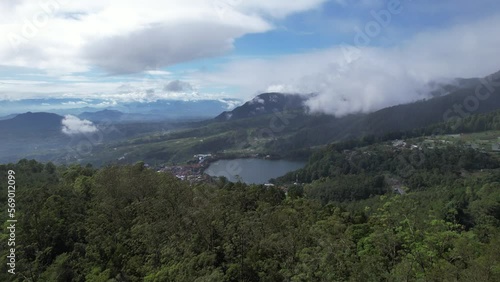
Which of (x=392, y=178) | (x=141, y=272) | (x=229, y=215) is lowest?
(x=392, y=178)

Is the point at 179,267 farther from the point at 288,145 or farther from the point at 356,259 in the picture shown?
the point at 288,145

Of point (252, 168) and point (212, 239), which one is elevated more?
point (212, 239)

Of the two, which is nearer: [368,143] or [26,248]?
[26,248]

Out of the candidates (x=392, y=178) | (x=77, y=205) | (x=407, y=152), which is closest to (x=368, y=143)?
(x=407, y=152)

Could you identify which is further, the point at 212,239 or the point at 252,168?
the point at 252,168

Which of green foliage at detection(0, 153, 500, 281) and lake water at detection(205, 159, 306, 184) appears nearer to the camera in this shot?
green foliage at detection(0, 153, 500, 281)

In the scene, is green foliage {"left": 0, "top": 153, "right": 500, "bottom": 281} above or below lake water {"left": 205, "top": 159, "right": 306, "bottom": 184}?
above

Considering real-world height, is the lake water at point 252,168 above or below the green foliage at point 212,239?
below

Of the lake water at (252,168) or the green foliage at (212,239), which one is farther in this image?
the lake water at (252,168)
